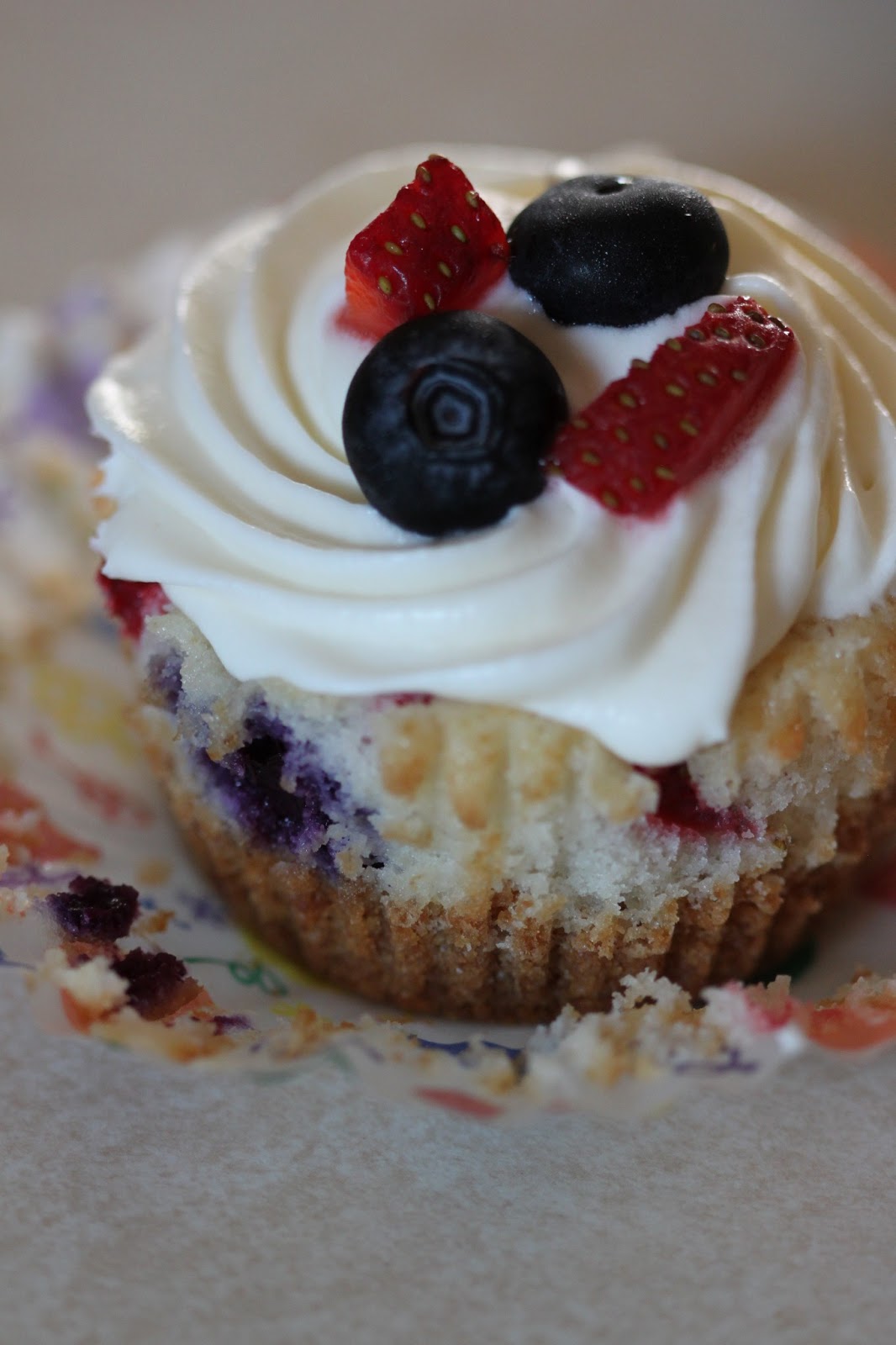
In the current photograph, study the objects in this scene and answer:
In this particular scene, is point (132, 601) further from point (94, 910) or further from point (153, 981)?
point (153, 981)

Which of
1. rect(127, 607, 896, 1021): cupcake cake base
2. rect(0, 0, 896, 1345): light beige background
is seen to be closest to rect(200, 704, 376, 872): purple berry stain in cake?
rect(127, 607, 896, 1021): cupcake cake base

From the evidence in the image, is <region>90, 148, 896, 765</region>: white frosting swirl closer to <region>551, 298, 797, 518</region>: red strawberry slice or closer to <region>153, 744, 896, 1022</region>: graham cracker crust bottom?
<region>551, 298, 797, 518</region>: red strawberry slice

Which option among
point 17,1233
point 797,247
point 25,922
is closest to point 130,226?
point 797,247

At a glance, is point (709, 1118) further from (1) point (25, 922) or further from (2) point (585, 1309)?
Answer: (1) point (25, 922)

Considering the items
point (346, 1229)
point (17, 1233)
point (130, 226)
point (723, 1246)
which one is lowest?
point (17, 1233)

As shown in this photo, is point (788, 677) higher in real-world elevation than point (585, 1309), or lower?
higher

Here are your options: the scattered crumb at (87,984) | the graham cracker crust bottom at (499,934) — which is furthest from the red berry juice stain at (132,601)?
the scattered crumb at (87,984)

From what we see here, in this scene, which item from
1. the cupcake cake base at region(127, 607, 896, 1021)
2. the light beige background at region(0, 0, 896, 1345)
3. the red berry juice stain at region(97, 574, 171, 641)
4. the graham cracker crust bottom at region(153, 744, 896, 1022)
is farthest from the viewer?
the red berry juice stain at region(97, 574, 171, 641)

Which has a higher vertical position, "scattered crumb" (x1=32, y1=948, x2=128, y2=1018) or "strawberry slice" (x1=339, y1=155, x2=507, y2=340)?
"strawberry slice" (x1=339, y1=155, x2=507, y2=340)

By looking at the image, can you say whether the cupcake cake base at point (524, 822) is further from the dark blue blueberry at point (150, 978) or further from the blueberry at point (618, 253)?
the blueberry at point (618, 253)
